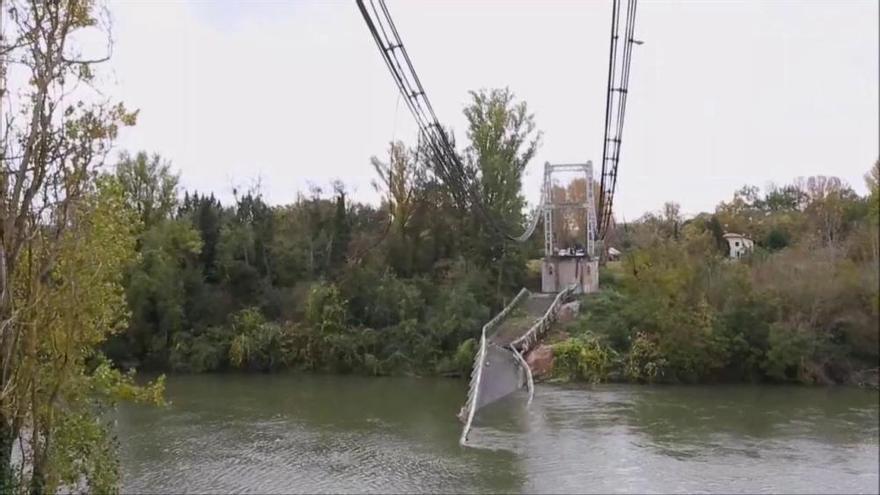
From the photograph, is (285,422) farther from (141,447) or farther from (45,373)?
(45,373)

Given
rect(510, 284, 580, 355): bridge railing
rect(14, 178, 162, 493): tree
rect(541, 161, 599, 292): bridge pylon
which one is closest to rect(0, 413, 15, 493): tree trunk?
rect(14, 178, 162, 493): tree

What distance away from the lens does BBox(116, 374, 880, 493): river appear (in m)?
12.1

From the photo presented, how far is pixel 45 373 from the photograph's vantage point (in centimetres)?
797

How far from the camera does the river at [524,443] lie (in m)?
12.1

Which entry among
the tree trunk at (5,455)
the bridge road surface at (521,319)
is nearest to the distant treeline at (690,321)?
the bridge road surface at (521,319)

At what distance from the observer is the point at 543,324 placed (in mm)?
23359

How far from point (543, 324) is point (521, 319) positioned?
107 cm

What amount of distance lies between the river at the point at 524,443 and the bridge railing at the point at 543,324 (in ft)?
4.83

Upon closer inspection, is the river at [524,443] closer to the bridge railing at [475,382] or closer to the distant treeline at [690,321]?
the bridge railing at [475,382]

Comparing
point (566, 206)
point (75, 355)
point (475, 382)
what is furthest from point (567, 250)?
point (75, 355)

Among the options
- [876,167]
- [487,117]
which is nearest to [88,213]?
[876,167]

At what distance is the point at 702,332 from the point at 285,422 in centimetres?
1083

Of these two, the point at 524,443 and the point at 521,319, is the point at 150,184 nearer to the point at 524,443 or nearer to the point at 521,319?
the point at 521,319

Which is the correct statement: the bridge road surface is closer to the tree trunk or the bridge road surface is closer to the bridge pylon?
the bridge pylon
